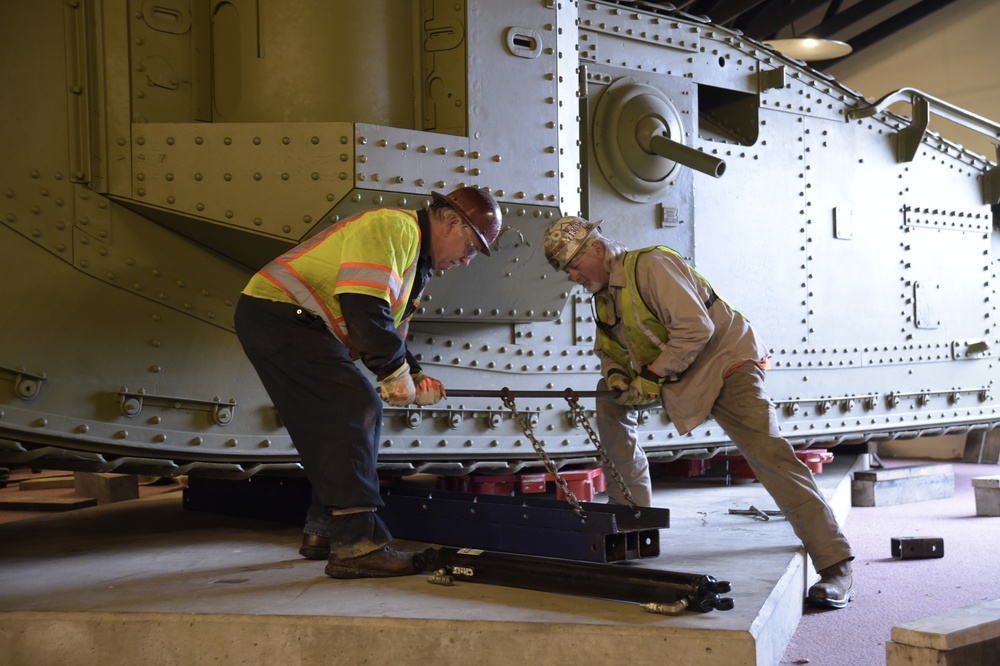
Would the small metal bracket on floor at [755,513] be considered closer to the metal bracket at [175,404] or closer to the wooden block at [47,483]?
the metal bracket at [175,404]

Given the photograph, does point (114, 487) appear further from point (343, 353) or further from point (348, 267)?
point (348, 267)

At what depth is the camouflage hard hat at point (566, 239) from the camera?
455cm

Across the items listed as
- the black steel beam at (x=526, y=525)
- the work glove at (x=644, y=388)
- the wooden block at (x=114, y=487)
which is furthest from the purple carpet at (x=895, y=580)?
the wooden block at (x=114, y=487)

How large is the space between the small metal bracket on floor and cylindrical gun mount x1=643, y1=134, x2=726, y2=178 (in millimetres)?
1810

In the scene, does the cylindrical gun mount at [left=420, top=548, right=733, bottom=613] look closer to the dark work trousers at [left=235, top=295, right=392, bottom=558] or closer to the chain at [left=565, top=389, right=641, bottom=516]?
the dark work trousers at [left=235, top=295, right=392, bottom=558]

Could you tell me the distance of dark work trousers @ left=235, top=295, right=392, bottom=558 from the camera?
3910mm

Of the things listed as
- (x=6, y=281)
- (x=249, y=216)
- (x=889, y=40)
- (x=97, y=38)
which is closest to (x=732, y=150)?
(x=249, y=216)

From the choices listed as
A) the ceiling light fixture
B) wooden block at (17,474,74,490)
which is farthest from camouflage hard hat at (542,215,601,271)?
wooden block at (17,474,74,490)

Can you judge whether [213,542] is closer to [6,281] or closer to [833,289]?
[6,281]

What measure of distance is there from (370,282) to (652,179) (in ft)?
9.97

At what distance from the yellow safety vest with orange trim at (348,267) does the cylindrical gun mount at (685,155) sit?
7.20 feet

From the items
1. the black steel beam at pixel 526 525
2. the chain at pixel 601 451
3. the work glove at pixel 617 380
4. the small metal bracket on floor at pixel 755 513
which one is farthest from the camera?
the small metal bracket on floor at pixel 755 513

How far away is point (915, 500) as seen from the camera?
25.7 ft

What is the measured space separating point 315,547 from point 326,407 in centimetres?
82
